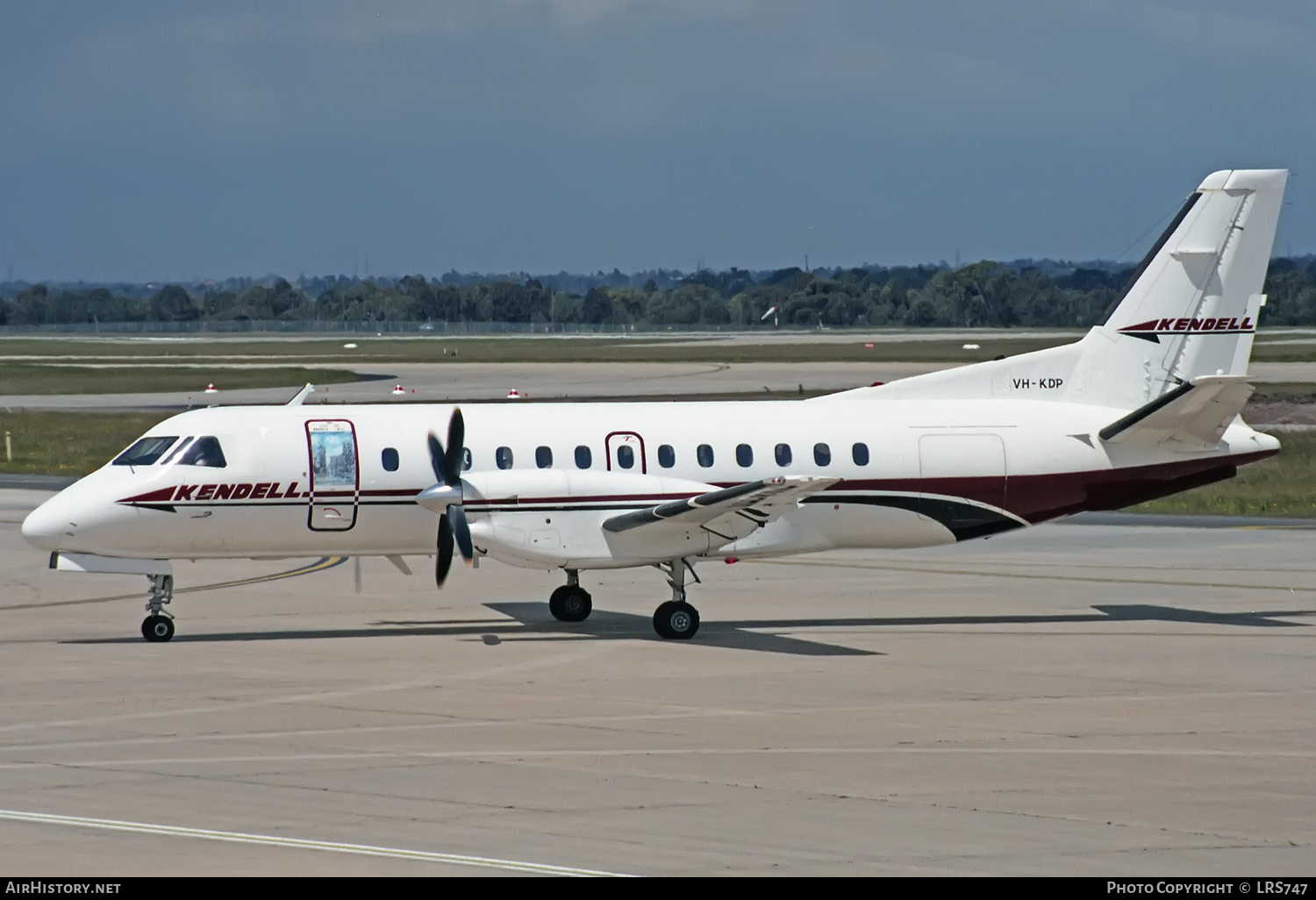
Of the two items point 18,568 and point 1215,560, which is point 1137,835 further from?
point 18,568

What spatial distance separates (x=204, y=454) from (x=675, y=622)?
22.5 feet

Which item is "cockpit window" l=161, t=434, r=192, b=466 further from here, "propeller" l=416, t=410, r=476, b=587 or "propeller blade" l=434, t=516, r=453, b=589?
"propeller blade" l=434, t=516, r=453, b=589

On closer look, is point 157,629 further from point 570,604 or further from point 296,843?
point 296,843

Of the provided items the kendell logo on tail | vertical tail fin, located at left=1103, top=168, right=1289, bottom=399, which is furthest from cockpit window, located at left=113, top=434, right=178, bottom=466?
the kendell logo on tail

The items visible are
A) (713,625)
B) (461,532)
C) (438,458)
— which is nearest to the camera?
(461,532)

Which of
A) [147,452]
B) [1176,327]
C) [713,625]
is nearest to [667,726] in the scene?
[713,625]

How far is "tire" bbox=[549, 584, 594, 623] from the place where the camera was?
27.5 metres

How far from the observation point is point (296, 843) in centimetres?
1396

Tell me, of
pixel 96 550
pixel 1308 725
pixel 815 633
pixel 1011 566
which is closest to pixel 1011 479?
pixel 815 633

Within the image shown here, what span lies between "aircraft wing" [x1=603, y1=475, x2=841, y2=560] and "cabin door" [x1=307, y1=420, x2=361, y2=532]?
3.57 meters

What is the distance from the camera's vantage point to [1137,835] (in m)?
14.2

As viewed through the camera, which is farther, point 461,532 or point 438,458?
point 438,458

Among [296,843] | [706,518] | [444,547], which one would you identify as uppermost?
[706,518]

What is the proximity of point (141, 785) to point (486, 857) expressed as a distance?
4.19 m
